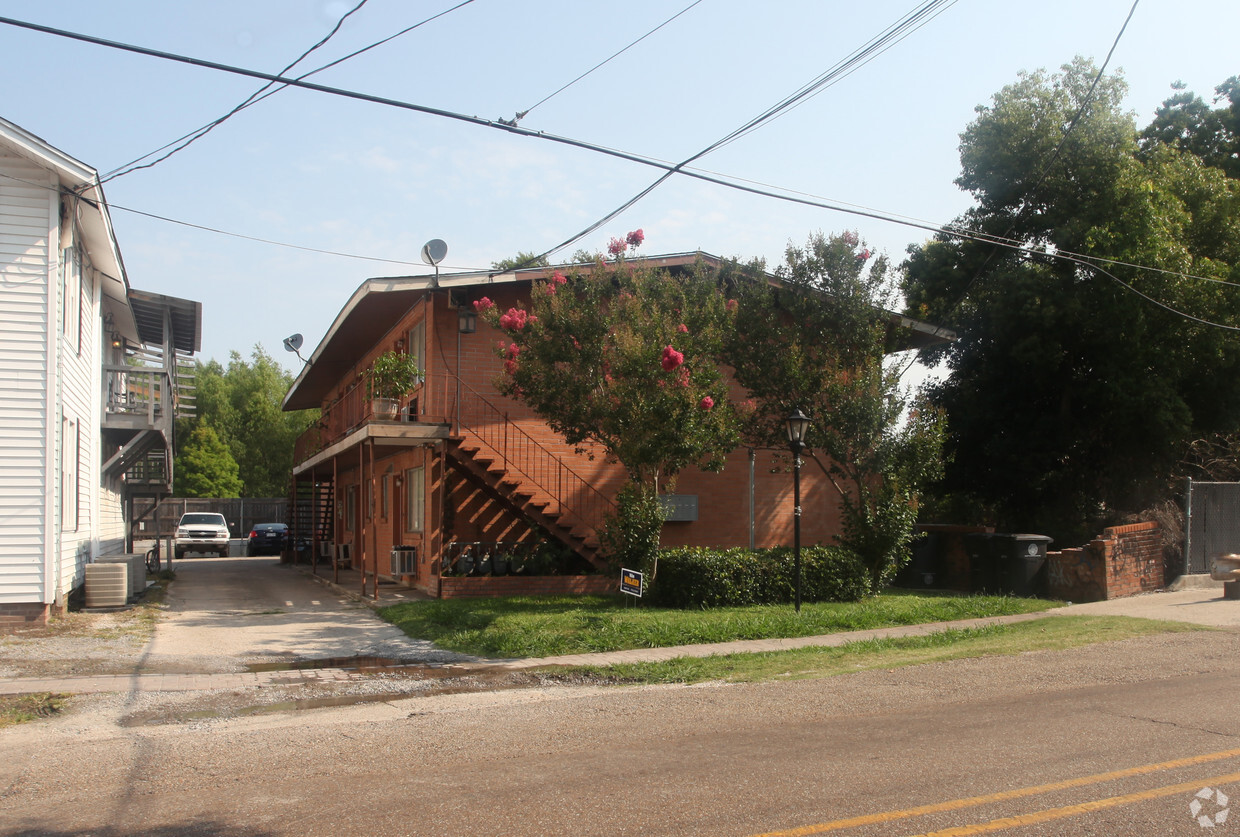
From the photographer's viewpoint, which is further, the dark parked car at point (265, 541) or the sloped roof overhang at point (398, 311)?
the dark parked car at point (265, 541)

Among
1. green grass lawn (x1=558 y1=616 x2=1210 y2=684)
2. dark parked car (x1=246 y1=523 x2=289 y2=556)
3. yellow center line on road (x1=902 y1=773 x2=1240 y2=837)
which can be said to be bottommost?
dark parked car (x1=246 y1=523 x2=289 y2=556)

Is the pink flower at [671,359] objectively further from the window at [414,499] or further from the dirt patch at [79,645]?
the dirt patch at [79,645]

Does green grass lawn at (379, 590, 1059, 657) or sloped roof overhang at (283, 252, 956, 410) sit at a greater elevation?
sloped roof overhang at (283, 252, 956, 410)

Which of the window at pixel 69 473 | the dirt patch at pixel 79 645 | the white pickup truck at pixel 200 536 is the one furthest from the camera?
the white pickup truck at pixel 200 536

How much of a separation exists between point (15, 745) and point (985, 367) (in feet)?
67.4

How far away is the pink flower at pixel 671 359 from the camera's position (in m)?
13.6

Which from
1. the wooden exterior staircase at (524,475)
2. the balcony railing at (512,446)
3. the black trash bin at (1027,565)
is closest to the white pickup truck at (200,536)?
the balcony railing at (512,446)

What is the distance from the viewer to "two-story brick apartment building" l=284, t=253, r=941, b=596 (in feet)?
55.1

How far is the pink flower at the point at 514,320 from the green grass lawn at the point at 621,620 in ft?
13.8

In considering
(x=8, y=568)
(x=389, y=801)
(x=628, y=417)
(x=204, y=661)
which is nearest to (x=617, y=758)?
(x=389, y=801)

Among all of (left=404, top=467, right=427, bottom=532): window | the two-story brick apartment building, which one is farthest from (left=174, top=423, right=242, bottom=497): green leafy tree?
(left=404, top=467, right=427, bottom=532): window

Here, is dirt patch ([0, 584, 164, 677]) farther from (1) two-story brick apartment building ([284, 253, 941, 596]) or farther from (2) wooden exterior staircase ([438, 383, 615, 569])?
(2) wooden exterior staircase ([438, 383, 615, 569])

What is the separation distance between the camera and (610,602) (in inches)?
595

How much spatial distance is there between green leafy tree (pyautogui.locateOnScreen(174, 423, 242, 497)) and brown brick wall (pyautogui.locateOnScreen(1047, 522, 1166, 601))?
4656cm
